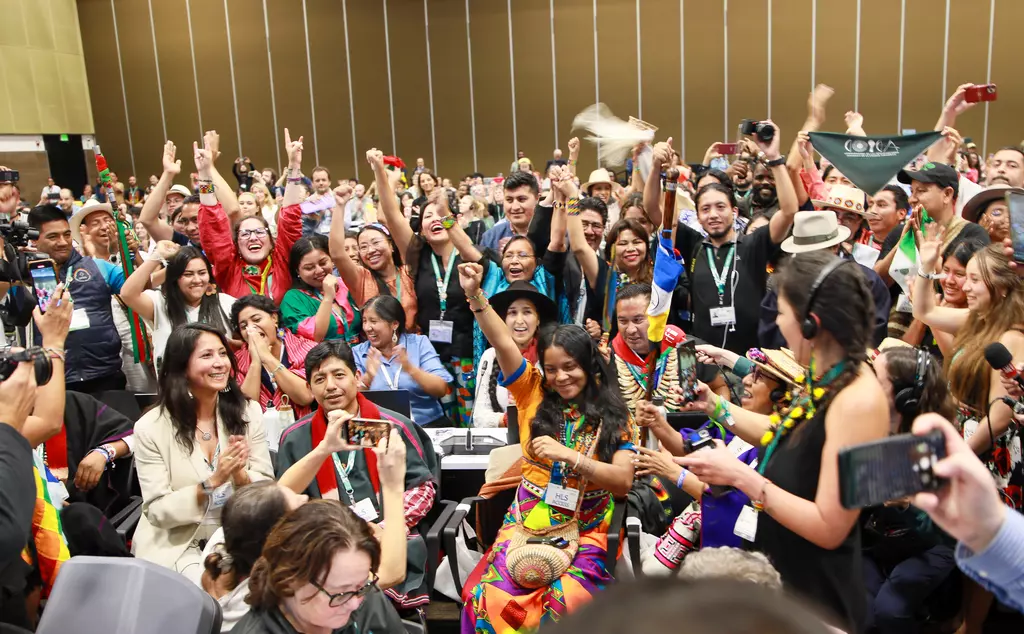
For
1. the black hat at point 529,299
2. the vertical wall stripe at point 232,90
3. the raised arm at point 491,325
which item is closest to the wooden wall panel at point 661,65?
the vertical wall stripe at point 232,90

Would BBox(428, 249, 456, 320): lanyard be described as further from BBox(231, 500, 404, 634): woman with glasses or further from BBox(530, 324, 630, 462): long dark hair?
BBox(231, 500, 404, 634): woman with glasses

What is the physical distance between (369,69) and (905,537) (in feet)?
42.4

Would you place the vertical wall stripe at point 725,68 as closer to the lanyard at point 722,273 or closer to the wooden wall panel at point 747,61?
the wooden wall panel at point 747,61

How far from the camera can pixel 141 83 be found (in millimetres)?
14664

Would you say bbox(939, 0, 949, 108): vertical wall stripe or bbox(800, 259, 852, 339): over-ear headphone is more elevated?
bbox(939, 0, 949, 108): vertical wall stripe

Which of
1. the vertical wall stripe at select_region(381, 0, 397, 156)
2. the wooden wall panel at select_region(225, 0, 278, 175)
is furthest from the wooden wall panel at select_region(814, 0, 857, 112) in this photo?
the wooden wall panel at select_region(225, 0, 278, 175)

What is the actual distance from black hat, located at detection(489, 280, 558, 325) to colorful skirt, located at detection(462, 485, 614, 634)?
1.04 meters

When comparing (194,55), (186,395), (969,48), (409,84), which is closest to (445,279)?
(186,395)

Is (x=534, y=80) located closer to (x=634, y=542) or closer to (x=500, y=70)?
(x=500, y=70)

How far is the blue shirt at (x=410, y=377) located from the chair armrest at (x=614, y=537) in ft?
4.28

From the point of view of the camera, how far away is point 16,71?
13000 millimetres

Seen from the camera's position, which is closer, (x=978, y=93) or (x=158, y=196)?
(x=978, y=93)

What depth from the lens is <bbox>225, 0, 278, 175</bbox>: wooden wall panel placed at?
14.1 meters

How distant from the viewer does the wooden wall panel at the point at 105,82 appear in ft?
47.8
